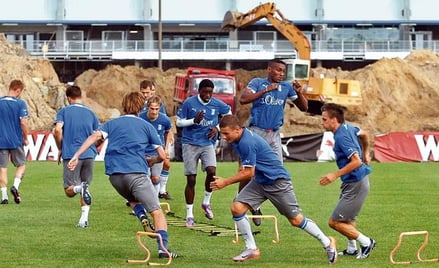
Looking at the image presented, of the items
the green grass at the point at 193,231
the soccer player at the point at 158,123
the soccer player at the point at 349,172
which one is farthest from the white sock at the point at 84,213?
the soccer player at the point at 349,172

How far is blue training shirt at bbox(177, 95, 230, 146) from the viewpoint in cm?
1784

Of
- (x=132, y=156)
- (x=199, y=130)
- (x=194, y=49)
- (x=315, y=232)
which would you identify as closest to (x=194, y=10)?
(x=194, y=49)

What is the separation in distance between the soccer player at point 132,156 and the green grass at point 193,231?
2.13ft

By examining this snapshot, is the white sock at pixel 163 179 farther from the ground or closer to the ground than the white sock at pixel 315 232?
closer to the ground

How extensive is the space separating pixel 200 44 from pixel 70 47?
33.4ft

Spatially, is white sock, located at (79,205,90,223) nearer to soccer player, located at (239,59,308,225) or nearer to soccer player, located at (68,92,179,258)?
soccer player, located at (239,59,308,225)

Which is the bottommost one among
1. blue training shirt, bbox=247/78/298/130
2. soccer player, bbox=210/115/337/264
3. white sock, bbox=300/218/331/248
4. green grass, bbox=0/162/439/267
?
green grass, bbox=0/162/439/267

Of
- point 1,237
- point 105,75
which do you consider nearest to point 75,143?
point 1,237

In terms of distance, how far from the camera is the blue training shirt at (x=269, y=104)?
→ 17.0 meters

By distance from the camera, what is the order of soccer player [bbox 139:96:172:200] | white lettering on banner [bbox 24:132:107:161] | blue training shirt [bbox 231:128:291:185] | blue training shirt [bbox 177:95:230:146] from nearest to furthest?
blue training shirt [bbox 231:128:291:185] < soccer player [bbox 139:96:172:200] < blue training shirt [bbox 177:95:230:146] < white lettering on banner [bbox 24:132:107:161]

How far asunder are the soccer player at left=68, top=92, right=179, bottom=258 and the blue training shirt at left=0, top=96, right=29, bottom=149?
23.8 ft

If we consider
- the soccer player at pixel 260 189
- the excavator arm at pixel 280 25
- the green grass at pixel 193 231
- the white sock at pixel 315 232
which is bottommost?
the green grass at pixel 193 231

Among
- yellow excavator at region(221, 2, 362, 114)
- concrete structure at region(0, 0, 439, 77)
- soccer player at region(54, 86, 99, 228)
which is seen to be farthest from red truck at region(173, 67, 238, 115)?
soccer player at region(54, 86, 99, 228)

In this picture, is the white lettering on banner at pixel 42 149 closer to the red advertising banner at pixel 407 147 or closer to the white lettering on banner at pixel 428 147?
the red advertising banner at pixel 407 147
